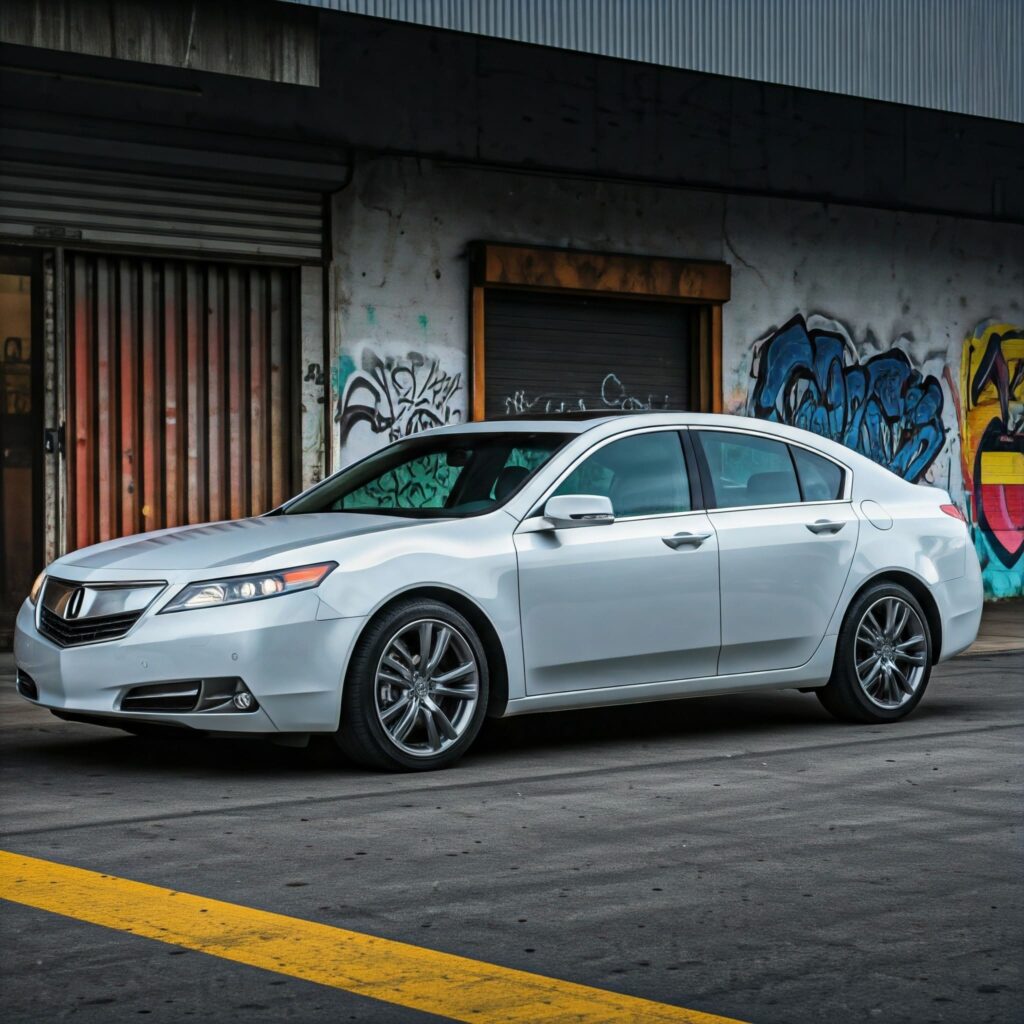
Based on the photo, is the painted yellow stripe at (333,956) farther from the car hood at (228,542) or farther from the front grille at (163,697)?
the car hood at (228,542)

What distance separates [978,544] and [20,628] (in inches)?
529

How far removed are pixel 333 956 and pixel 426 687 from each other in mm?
2999

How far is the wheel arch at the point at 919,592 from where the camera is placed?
9.23 m

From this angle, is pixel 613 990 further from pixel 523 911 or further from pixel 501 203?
pixel 501 203

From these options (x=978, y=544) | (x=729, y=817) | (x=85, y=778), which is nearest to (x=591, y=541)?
(x=729, y=817)

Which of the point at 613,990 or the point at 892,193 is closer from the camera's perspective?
the point at 613,990

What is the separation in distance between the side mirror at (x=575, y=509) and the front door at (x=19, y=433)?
21.7 ft

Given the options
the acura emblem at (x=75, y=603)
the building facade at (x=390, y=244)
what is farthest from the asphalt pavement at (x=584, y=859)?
the building facade at (x=390, y=244)

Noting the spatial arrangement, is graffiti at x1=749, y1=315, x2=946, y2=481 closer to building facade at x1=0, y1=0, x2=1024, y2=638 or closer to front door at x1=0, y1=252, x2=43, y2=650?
building facade at x1=0, y1=0, x2=1024, y2=638

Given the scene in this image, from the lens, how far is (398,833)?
6.39m

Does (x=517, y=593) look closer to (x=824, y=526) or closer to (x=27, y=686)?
(x=824, y=526)

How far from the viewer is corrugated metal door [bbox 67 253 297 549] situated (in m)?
Result: 13.8

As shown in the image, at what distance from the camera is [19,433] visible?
13.6 m

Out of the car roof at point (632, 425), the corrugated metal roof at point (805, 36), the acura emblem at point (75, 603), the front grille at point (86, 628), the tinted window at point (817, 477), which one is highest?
the corrugated metal roof at point (805, 36)
